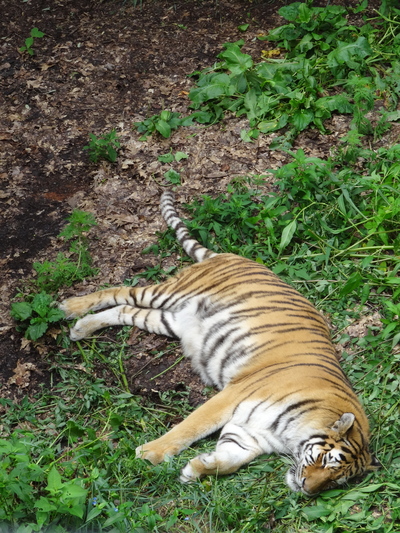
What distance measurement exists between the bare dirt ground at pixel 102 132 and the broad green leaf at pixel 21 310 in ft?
0.45

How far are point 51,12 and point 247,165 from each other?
3134 mm

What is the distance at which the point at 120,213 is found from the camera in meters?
5.39

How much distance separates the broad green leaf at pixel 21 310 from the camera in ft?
14.3

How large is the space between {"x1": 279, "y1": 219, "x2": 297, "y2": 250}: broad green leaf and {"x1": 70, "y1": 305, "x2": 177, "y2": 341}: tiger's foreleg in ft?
3.25

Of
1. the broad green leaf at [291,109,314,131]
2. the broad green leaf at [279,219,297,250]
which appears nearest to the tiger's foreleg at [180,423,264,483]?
the broad green leaf at [279,219,297,250]

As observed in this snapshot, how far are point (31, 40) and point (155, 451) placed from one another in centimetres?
481

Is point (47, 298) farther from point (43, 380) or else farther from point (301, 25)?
point (301, 25)

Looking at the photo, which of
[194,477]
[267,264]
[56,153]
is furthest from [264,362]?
[56,153]

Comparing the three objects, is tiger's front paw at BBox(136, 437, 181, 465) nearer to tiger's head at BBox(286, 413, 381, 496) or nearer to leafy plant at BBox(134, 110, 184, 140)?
tiger's head at BBox(286, 413, 381, 496)

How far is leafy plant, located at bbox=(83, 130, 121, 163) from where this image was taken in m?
5.64

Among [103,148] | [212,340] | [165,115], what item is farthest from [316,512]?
[165,115]

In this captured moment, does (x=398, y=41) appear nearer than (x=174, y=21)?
Yes

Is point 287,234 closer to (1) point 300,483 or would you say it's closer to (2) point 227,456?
(2) point 227,456

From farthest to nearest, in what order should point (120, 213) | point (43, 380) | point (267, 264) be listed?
1. point (120, 213)
2. point (267, 264)
3. point (43, 380)
